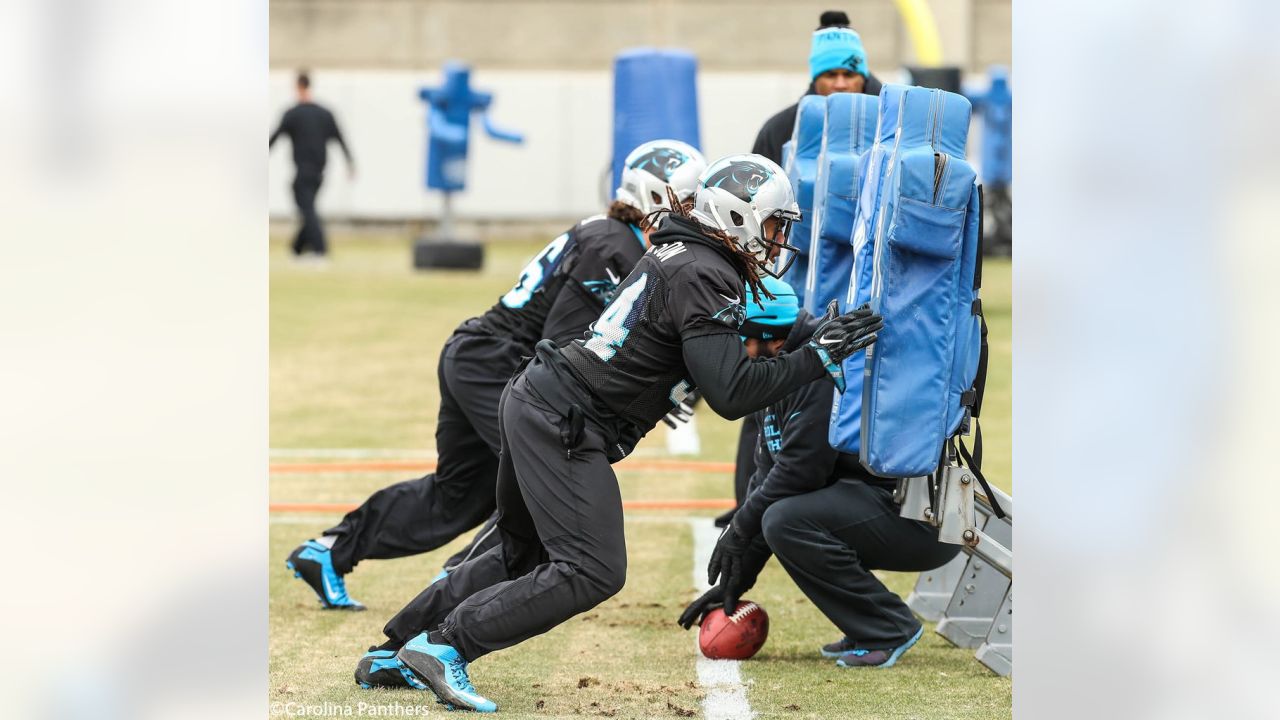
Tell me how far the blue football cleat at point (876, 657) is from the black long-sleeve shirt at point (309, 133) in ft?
54.4

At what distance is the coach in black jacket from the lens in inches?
314

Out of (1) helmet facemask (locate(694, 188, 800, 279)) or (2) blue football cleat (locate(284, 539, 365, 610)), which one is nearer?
(1) helmet facemask (locate(694, 188, 800, 279))

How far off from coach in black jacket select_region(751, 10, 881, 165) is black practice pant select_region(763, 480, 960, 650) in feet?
8.42

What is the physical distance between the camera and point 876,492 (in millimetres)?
5855

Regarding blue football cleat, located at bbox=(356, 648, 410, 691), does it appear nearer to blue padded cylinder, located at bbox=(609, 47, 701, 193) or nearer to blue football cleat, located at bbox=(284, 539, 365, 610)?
blue football cleat, located at bbox=(284, 539, 365, 610)

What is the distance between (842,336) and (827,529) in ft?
3.42

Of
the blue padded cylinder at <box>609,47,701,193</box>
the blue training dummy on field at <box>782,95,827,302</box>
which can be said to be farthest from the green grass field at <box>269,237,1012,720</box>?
the blue padded cylinder at <box>609,47,701,193</box>

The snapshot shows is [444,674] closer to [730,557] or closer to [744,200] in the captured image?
[730,557]

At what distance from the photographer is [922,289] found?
510 cm

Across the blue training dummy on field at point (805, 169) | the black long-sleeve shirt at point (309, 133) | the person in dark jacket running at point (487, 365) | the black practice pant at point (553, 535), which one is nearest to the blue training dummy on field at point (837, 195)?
the blue training dummy on field at point (805, 169)

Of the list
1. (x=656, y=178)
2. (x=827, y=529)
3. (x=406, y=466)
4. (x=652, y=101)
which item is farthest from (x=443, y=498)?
(x=652, y=101)

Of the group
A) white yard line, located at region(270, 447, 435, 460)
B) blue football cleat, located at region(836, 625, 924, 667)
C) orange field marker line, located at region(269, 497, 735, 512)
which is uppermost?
blue football cleat, located at region(836, 625, 924, 667)
